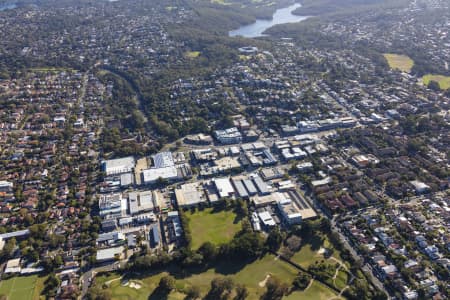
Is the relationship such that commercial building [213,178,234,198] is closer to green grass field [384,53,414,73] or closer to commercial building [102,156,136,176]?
commercial building [102,156,136,176]

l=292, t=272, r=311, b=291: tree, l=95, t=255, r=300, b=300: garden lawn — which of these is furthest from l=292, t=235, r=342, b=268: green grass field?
l=292, t=272, r=311, b=291: tree

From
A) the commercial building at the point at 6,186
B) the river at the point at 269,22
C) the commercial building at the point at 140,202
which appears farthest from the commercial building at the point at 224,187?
the river at the point at 269,22

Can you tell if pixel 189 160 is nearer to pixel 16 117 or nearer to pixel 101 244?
pixel 101 244

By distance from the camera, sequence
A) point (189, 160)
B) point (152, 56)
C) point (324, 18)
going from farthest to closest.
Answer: point (324, 18)
point (152, 56)
point (189, 160)

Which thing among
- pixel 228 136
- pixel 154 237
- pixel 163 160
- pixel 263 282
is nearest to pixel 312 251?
pixel 263 282

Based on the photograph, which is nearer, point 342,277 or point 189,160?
point 342,277

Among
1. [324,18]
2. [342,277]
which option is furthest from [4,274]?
[324,18]

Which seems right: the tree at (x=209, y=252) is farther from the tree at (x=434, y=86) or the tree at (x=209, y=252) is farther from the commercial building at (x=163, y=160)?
the tree at (x=434, y=86)
